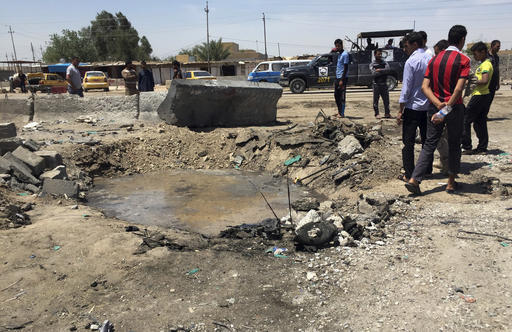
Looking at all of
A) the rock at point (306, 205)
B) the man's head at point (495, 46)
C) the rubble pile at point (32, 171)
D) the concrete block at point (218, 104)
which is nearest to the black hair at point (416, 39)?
the rock at point (306, 205)

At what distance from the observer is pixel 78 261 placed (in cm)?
326

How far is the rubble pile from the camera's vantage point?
534 centimetres

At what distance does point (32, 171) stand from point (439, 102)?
5759mm

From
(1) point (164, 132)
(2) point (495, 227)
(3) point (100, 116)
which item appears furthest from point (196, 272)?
(3) point (100, 116)

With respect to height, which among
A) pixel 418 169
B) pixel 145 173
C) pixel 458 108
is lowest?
pixel 145 173

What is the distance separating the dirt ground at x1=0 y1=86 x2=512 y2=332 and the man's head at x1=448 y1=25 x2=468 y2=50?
1666mm

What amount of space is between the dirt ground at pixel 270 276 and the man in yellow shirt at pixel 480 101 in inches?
49.2

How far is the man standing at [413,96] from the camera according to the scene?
4.48 metres

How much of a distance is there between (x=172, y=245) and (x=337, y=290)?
166cm

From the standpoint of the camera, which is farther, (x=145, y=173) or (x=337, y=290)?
(x=145, y=173)

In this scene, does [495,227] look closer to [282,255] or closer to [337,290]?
[337,290]

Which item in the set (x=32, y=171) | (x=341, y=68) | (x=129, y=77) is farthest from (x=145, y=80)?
(x=341, y=68)

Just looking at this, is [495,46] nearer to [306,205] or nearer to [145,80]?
[306,205]

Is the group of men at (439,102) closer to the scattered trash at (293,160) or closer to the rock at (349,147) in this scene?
the rock at (349,147)
